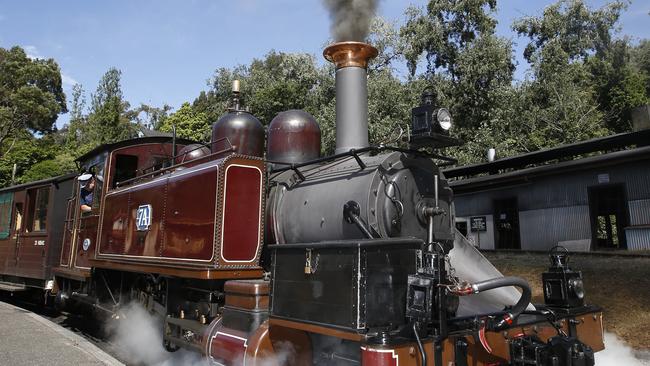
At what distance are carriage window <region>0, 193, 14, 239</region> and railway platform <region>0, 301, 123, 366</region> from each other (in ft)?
14.5

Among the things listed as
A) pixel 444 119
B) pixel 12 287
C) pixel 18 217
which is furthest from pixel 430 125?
pixel 12 287

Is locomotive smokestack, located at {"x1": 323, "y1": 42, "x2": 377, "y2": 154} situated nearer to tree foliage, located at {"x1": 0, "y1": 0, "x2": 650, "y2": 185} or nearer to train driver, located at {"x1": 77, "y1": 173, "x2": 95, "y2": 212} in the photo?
train driver, located at {"x1": 77, "y1": 173, "x2": 95, "y2": 212}

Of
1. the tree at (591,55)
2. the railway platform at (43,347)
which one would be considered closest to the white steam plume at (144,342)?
the railway platform at (43,347)

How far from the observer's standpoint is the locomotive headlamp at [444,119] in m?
3.95

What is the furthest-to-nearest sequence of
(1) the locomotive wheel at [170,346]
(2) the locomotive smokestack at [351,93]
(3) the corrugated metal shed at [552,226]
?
(3) the corrugated metal shed at [552,226]
(1) the locomotive wheel at [170,346]
(2) the locomotive smokestack at [351,93]

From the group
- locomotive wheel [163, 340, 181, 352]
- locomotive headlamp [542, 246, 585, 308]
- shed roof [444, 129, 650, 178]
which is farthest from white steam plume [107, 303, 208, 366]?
shed roof [444, 129, 650, 178]

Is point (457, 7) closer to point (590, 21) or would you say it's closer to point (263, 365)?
point (590, 21)

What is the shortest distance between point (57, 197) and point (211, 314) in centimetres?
669

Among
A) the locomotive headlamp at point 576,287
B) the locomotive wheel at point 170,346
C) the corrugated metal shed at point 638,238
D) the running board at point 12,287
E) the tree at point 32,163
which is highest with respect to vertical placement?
the tree at point 32,163

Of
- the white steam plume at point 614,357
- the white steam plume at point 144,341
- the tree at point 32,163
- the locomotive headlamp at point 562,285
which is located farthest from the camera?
the tree at point 32,163

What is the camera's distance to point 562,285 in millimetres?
4121

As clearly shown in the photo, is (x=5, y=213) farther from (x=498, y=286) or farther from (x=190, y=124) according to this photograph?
(x=190, y=124)

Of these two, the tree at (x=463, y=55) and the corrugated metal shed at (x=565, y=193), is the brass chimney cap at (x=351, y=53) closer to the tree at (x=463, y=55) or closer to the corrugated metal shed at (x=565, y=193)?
the corrugated metal shed at (x=565, y=193)

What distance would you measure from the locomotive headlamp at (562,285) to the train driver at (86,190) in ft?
22.4
